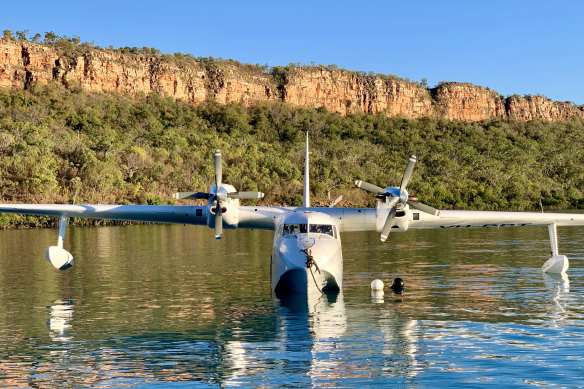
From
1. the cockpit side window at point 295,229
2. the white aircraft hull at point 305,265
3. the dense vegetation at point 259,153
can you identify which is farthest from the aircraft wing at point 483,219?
the dense vegetation at point 259,153

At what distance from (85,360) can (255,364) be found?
12.3 ft

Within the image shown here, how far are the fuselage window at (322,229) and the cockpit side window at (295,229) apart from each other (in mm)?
277

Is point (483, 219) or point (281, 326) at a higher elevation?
point (483, 219)

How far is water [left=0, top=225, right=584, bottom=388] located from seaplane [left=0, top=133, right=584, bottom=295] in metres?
1.01

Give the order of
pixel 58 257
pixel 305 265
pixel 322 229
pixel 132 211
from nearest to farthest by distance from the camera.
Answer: pixel 305 265 < pixel 322 229 < pixel 58 257 < pixel 132 211

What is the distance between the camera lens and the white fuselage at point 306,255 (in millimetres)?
24188

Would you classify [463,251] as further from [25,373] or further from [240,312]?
[25,373]

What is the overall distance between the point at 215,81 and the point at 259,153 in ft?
195

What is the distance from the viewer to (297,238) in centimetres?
2545

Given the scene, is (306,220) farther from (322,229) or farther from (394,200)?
(394,200)

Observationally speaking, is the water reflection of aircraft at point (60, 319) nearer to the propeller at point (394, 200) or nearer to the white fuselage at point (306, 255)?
the white fuselage at point (306, 255)

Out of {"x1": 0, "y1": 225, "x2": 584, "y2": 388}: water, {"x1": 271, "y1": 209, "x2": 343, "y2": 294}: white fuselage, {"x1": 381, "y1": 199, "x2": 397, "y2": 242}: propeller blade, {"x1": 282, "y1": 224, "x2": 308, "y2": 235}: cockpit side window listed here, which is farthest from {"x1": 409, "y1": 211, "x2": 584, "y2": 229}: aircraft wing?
{"x1": 282, "y1": 224, "x2": 308, "y2": 235}: cockpit side window

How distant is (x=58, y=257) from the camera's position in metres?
29.6

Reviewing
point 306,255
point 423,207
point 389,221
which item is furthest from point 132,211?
point 423,207
